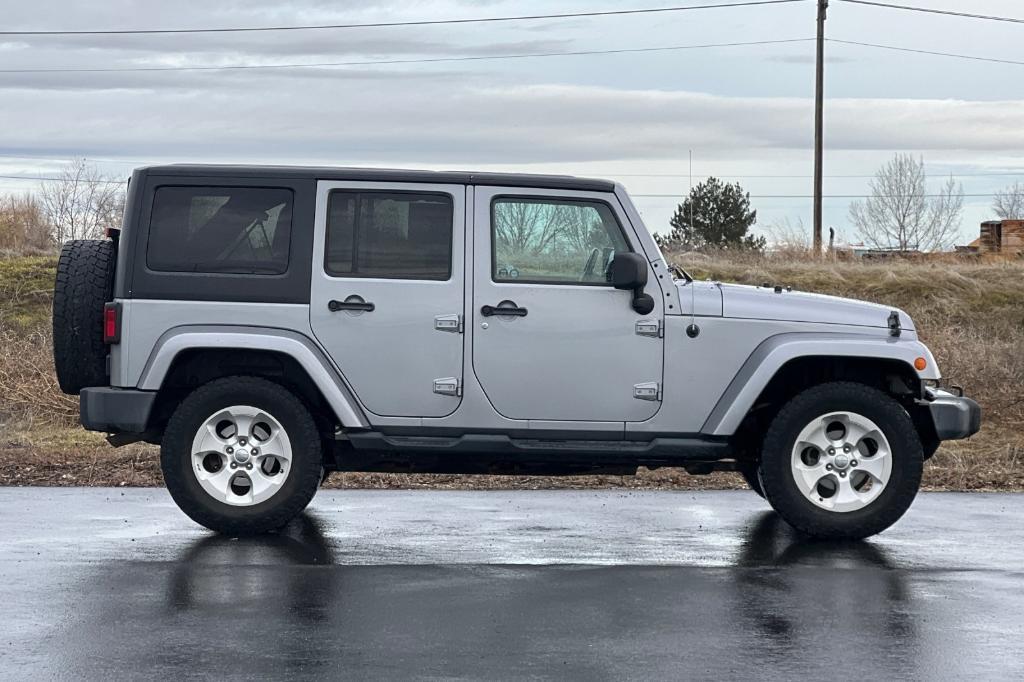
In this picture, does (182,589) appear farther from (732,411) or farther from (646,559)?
(732,411)

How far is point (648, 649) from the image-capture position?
6.27 metres

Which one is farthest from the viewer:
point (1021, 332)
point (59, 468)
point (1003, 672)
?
point (1021, 332)

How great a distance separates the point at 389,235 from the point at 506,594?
2765mm

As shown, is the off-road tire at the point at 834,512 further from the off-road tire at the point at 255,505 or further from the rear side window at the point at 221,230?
the rear side window at the point at 221,230

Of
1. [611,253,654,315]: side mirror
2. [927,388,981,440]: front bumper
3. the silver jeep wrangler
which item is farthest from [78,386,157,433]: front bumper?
[927,388,981,440]: front bumper

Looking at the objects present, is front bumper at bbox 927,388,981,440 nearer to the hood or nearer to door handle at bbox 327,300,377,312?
the hood

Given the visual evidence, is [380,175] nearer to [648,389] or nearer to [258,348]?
[258,348]

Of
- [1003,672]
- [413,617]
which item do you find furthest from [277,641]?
[1003,672]

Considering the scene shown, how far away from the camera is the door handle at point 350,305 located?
9148 mm

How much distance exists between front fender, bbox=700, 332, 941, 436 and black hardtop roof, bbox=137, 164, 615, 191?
54.1 inches

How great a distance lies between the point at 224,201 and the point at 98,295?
94 cm

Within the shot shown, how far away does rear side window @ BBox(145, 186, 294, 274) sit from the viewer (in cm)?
926

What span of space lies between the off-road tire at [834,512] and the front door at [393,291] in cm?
193

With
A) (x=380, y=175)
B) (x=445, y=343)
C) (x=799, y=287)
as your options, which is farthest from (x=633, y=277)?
(x=799, y=287)
